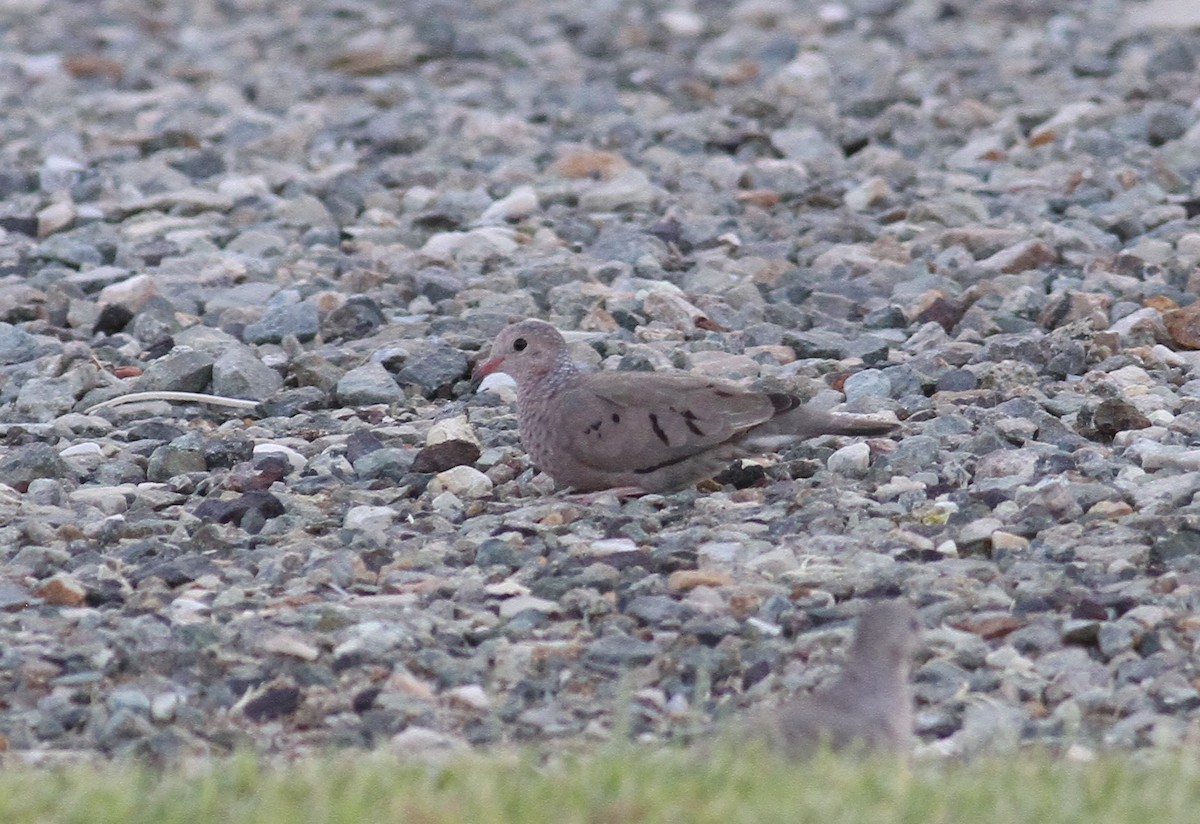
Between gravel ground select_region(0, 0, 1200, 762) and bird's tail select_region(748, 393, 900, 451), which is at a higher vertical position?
bird's tail select_region(748, 393, 900, 451)

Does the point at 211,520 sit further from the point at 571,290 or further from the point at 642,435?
the point at 571,290

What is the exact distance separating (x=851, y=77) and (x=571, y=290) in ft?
21.7

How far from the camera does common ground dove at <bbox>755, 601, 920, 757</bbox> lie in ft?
16.5

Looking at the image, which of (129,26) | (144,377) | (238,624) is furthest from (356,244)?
(129,26)

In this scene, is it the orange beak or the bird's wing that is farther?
the orange beak

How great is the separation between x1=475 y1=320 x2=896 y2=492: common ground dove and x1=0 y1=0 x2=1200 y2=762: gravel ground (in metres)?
0.13

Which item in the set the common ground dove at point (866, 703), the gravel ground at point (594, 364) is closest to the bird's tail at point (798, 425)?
the gravel ground at point (594, 364)

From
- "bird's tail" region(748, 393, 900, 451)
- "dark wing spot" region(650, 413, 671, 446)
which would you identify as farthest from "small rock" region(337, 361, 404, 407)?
"bird's tail" region(748, 393, 900, 451)

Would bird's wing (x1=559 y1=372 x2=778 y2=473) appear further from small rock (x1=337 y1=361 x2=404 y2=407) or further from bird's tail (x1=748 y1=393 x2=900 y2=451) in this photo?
small rock (x1=337 y1=361 x2=404 y2=407)

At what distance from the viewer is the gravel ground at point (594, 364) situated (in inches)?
234

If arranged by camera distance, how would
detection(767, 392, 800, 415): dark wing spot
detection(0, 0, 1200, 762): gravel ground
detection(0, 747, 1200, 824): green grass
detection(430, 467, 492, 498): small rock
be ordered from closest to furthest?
detection(0, 747, 1200, 824): green grass → detection(0, 0, 1200, 762): gravel ground → detection(767, 392, 800, 415): dark wing spot → detection(430, 467, 492, 498): small rock

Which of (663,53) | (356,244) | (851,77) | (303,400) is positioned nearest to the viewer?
(303,400)

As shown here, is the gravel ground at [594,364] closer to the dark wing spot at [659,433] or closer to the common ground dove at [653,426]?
the common ground dove at [653,426]

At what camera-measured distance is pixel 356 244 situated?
11477mm
